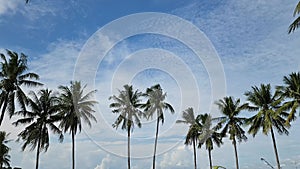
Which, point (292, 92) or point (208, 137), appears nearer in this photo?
point (292, 92)

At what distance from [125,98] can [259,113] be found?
17192 mm

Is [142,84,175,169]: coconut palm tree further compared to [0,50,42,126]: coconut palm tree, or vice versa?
[142,84,175,169]: coconut palm tree

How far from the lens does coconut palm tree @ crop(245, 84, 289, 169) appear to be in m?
35.2

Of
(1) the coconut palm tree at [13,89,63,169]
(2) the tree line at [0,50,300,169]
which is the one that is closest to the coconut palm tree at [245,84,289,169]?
(2) the tree line at [0,50,300,169]

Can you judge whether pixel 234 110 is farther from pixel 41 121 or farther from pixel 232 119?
pixel 41 121

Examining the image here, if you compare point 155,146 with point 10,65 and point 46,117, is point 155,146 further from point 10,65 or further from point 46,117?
point 10,65

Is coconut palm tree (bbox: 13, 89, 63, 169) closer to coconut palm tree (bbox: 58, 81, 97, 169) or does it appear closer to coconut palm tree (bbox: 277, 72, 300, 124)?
coconut palm tree (bbox: 58, 81, 97, 169)

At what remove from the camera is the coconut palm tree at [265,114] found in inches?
1385

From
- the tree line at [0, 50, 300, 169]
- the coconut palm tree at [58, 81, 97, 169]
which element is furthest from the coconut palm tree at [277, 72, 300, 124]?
the coconut palm tree at [58, 81, 97, 169]

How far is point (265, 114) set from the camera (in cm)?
3612

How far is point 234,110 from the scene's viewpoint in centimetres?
4144

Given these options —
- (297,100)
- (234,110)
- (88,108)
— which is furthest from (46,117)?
(297,100)

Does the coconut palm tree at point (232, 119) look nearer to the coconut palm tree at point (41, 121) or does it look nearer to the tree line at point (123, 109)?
the tree line at point (123, 109)

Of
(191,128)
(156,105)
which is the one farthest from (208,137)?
(156,105)
